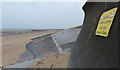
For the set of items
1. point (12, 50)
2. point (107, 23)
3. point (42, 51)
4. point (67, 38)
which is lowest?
point (12, 50)

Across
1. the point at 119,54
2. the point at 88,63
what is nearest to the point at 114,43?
the point at 119,54

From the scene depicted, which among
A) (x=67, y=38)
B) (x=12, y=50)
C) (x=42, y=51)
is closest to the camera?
(x=42, y=51)

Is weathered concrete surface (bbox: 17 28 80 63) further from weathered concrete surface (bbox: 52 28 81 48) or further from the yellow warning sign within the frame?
the yellow warning sign

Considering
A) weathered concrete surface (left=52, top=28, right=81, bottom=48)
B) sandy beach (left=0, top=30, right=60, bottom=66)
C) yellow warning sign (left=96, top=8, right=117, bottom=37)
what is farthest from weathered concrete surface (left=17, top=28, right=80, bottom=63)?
yellow warning sign (left=96, top=8, right=117, bottom=37)

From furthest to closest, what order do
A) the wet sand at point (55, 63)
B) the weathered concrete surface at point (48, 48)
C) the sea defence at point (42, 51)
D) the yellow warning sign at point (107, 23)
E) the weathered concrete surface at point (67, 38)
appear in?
the weathered concrete surface at point (67, 38), the weathered concrete surface at point (48, 48), the sea defence at point (42, 51), the wet sand at point (55, 63), the yellow warning sign at point (107, 23)

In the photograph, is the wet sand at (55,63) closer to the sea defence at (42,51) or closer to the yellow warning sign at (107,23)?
the sea defence at (42,51)

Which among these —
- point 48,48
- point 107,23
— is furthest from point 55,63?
point 48,48

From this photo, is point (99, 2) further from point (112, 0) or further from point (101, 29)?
point (101, 29)

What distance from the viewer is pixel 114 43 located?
1.95 m

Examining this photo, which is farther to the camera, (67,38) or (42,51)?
(67,38)

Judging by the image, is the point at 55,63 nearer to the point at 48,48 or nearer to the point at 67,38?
the point at 48,48

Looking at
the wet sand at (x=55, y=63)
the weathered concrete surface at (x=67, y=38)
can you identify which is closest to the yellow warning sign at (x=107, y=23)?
the wet sand at (x=55, y=63)

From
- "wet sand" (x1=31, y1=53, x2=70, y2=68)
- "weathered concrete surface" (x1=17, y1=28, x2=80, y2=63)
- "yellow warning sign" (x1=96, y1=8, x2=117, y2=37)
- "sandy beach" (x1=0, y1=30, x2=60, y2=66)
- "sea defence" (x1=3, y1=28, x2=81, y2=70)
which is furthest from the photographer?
"weathered concrete surface" (x1=17, y1=28, x2=80, y2=63)

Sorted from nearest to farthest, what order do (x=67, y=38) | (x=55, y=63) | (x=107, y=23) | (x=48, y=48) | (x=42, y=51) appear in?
(x=107, y=23) < (x=55, y=63) < (x=42, y=51) < (x=48, y=48) < (x=67, y=38)
